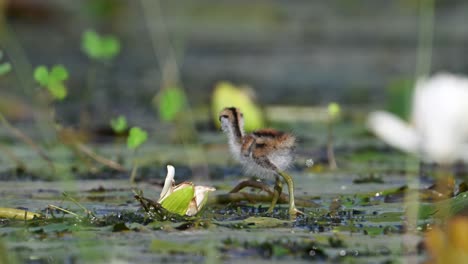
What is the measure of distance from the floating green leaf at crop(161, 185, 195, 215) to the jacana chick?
221mm

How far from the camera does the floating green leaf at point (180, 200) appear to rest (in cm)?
300

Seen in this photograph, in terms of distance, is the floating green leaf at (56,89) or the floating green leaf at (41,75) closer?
the floating green leaf at (41,75)

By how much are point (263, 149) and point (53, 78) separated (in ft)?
4.39

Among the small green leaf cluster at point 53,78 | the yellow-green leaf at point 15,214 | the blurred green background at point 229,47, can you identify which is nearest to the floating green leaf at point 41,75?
the small green leaf cluster at point 53,78

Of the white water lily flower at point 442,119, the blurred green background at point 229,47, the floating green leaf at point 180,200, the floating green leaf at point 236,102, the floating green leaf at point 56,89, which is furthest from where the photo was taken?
the blurred green background at point 229,47

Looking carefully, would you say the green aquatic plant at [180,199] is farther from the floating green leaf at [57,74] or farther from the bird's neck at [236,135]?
the floating green leaf at [57,74]

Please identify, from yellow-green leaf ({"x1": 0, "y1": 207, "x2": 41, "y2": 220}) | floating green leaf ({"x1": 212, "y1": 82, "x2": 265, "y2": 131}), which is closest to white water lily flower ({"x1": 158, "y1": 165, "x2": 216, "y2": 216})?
yellow-green leaf ({"x1": 0, "y1": 207, "x2": 41, "y2": 220})

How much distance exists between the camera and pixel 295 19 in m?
12.0

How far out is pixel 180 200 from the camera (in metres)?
3.01

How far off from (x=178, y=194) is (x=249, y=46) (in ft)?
26.9

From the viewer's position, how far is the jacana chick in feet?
10.1

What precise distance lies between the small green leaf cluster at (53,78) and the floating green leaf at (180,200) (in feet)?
3.99

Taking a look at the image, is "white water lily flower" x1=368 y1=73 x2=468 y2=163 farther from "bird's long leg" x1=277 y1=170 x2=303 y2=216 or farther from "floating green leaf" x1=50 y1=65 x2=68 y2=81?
"floating green leaf" x1=50 y1=65 x2=68 y2=81

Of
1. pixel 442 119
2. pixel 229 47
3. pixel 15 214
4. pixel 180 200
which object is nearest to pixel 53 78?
pixel 15 214
